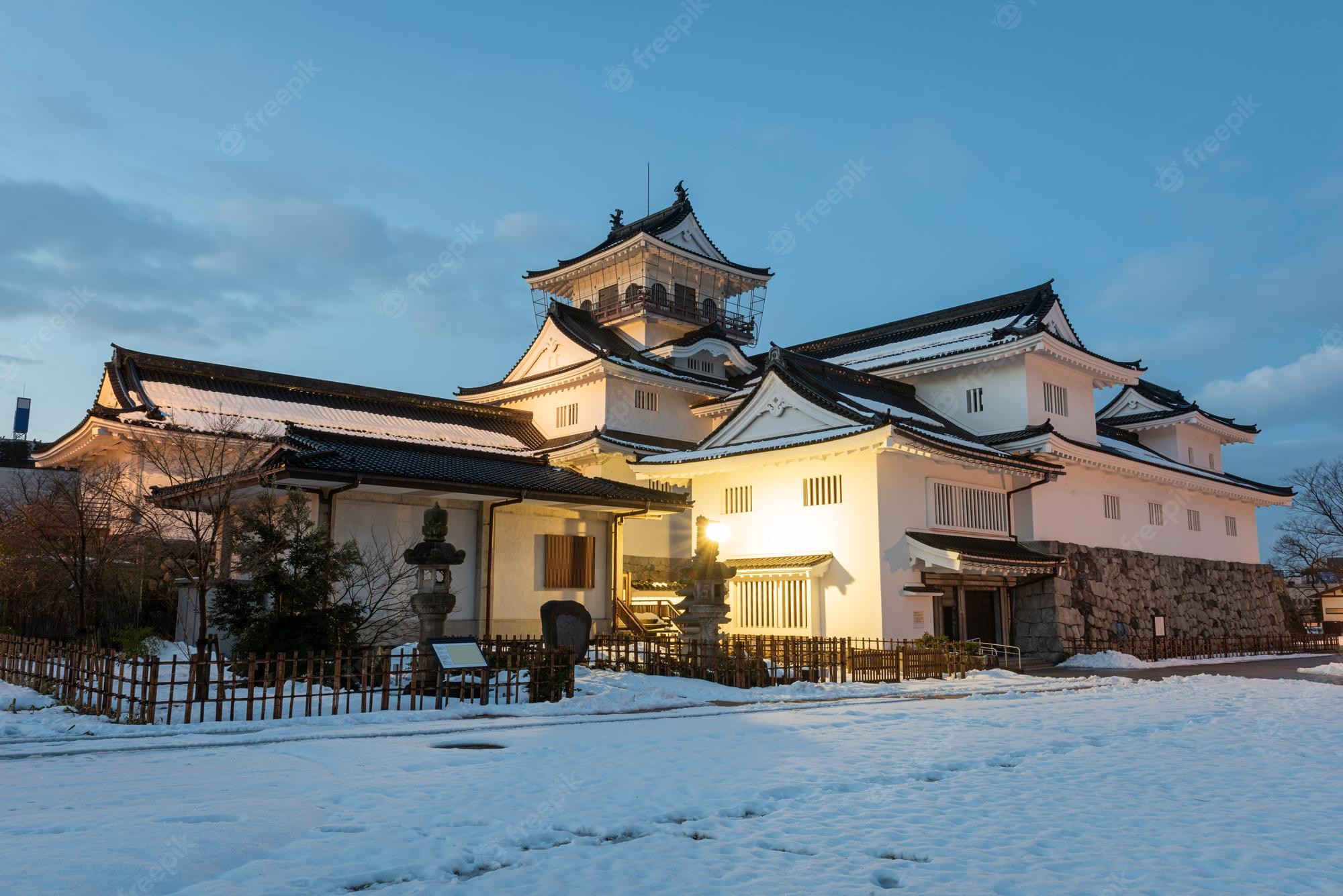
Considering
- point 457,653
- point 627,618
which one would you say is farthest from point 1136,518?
point 457,653

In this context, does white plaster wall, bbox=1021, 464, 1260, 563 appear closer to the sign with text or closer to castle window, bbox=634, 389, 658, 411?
castle window, bbox=634, 389, 658, 411

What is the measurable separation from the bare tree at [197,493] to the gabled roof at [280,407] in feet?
2.47

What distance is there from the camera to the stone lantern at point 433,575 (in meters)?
15.6

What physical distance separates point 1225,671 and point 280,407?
29246 millimetres

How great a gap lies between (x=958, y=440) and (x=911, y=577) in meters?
4.72

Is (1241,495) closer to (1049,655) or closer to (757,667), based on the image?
(1049,655)

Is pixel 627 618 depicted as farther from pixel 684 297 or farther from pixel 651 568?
pixel 684 297

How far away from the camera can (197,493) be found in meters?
17.8

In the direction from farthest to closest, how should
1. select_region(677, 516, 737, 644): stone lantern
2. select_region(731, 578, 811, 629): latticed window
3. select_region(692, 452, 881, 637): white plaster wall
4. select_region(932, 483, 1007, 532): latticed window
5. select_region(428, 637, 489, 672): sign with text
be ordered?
select_region(932, 483, 1007, 532): latticed window < select_region(731, 578, 811, 629): latticed window < select_region(692, 452, 881, 637): white plaster wall < select_region(677, 516, 737, 644): stone lantern < select_region(428, 637, 489, 672): sign with text

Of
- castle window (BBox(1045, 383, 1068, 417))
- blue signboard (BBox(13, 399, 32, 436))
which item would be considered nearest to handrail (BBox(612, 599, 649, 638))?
castle window (BBox(1045, 383, 1068, 417))

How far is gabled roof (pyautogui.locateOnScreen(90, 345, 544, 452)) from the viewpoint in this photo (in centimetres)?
2723

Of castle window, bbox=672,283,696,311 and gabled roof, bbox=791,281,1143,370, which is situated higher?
castle window, bbox=672,283,696,311

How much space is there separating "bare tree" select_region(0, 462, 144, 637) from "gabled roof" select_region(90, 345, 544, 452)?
4063 mm

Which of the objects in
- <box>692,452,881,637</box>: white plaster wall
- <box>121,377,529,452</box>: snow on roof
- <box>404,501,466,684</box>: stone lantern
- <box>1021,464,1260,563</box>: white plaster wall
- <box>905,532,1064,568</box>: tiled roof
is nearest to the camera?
<box>404,501,466,684</box>: stone lantern
